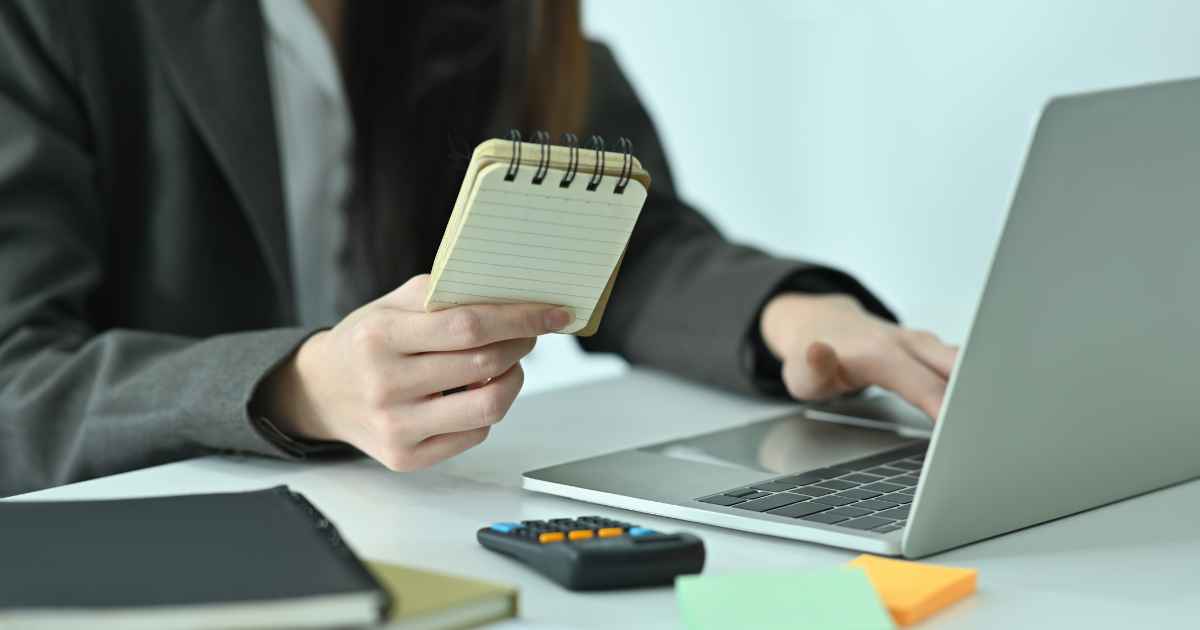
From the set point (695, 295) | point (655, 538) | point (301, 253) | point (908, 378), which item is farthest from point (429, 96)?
point (655, 538)

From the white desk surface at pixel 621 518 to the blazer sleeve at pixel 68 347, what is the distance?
0.04m

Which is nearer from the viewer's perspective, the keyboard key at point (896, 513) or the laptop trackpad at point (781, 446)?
the keyboard key at point (896, 513)

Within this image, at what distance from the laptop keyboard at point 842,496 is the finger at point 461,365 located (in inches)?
4.9

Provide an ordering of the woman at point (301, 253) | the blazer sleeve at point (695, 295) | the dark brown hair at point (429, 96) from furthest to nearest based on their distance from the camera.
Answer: the dark brown hair at point (429, 96), the blazer sleeve at point (695, 295), the woman at point (301, 253)

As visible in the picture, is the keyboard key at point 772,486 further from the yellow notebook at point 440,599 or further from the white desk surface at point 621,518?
the yellow notebook at point 440,599

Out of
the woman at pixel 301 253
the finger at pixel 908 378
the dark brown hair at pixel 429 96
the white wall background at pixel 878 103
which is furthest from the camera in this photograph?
the white wall background at pixel 878 103

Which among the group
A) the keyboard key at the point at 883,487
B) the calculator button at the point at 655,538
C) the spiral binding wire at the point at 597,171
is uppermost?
the spiral binding wire at the point at 597,171

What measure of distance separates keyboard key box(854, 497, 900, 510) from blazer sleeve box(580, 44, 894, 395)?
33 centimetres

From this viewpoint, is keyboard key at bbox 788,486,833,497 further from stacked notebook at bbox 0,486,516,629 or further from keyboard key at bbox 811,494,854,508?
stacked notebook at bbox 0,486,516,629

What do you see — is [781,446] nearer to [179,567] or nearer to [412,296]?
[412,296]

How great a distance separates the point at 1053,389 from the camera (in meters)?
0.63

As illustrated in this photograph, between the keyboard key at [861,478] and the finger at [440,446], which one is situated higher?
the finger at [440,446]

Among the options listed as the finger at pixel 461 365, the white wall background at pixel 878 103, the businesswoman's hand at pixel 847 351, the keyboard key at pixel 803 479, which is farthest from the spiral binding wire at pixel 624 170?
the white wall background at pixel 878 103

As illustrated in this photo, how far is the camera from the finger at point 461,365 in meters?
0.69
